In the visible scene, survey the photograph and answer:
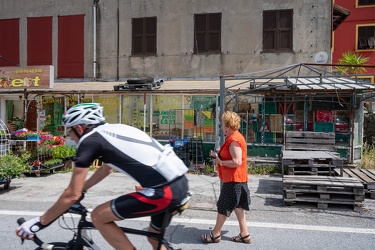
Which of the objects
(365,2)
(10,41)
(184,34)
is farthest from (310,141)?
(365,2)

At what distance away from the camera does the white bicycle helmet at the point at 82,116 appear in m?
2.84

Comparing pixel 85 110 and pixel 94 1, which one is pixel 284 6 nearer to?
pixel 94 1

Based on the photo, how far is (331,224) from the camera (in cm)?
582

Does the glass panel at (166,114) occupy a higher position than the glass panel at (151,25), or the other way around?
the glass panel at (151,25)

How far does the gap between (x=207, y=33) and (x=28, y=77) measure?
7545 millimetres

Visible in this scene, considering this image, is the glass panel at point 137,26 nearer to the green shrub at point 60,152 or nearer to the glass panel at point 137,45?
the glass panel at point 137,45

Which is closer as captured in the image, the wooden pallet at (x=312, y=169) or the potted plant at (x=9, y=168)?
the potted plant at (x=9, y=168)

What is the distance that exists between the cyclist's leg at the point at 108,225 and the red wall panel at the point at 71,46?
47.7 feet

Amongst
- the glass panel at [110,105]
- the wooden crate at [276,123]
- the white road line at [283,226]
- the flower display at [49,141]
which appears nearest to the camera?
the white road line at [283,226]

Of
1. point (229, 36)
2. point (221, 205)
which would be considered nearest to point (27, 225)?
point (221, 205)

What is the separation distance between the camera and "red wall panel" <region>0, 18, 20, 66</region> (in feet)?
55.6

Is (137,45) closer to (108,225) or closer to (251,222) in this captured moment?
(251,222)

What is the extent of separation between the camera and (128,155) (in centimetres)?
269

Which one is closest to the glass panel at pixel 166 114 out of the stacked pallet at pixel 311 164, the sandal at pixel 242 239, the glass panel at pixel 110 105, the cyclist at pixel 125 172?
the glass panel at pixel 110 105
